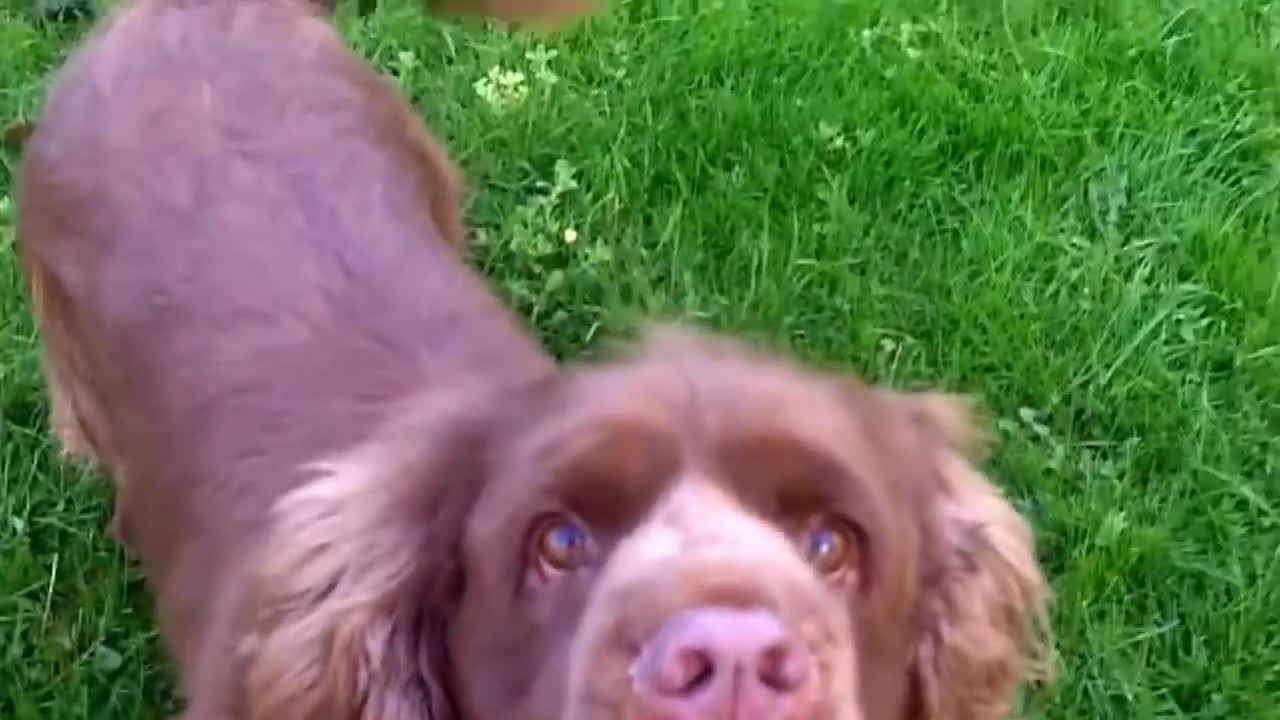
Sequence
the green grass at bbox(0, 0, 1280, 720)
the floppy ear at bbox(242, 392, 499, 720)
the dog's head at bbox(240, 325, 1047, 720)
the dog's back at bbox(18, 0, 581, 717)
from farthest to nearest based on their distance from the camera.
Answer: the green grass at bbox(0, 0, 1280, 720)
the dog's back at bbox(18, 0, 581, 717)
the floppy ear at bbox(242, 392, 499, 720)
the dog's head at bbox(240, 325, 1047, 720)

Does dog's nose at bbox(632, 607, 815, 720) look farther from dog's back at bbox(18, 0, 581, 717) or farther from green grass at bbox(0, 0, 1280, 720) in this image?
green grass at bbox(0, 0, 1280, 720)

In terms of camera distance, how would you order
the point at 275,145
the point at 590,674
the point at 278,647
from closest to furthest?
the point at 590,674
the point at 278,647
the point at 275,145

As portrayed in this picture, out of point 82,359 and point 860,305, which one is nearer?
point 82,359

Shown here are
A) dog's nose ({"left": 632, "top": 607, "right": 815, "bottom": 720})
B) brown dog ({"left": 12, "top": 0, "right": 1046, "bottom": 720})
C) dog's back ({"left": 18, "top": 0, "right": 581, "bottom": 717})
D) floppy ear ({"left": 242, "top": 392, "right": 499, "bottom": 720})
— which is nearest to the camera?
dog's nose ({"left": 632, "top": 607, "right": 815, "bottom": 720})

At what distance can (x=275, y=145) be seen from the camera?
3816mm

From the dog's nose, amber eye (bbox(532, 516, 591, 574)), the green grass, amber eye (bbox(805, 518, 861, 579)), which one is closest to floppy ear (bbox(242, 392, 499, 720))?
amber eye (bbox(532, 516, 591, 574))

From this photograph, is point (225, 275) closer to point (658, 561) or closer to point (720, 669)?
point (658, 561)

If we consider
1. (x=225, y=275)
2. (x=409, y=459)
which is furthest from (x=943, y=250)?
(x=409, y=459)

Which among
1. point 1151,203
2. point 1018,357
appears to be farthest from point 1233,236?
point 1018,357

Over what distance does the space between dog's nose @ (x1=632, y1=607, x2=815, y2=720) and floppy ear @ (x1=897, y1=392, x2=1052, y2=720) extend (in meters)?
0.67

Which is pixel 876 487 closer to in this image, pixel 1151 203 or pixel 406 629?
pixel 406 629

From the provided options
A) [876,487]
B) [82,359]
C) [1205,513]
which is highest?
[876,487]

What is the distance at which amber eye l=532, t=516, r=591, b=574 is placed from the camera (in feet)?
8.86

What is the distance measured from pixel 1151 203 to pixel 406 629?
9.03 feet
